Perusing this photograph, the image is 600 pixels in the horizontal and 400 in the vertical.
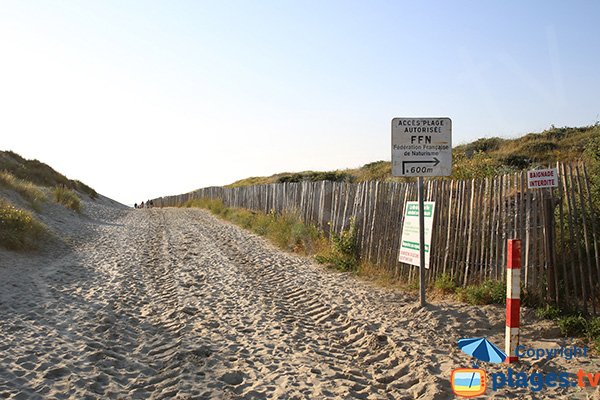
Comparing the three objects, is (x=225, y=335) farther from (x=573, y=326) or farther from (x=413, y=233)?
(x=573, y=326)

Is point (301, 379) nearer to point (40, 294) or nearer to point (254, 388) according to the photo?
point (254, 388)

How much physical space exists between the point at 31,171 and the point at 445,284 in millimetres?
33416

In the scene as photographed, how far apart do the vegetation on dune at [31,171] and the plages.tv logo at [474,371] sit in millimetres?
29335

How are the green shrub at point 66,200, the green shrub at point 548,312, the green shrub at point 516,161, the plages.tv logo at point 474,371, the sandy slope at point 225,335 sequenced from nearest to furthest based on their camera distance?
1. the plages.tv logo at point 474,371
2. the sandy slope at point 225,335
3. the green shrub at point 548,312
4. the green shrub at point 516,161
5. the green shrub at point 66,200

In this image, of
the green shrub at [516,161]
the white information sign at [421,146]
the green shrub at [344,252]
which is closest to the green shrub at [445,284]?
the white information sign at [421,146]

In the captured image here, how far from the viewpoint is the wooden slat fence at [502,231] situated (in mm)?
5996

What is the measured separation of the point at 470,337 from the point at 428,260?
2392 mm

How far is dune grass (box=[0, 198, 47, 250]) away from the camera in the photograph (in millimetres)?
10125

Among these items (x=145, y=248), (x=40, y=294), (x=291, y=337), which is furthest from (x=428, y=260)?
(x=145, y=248)

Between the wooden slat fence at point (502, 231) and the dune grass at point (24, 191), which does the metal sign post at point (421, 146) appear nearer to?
the wooden slat fence at point (502, 231)

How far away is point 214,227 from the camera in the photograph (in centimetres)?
1947

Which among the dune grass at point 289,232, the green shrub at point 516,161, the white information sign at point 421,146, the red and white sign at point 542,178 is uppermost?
the green shrub at point 516,161

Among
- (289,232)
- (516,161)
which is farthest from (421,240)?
(516,161)

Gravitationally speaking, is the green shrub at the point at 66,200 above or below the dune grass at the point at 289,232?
above
